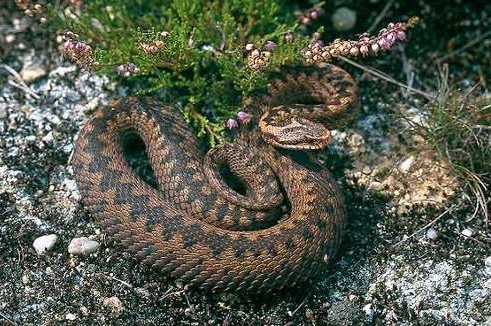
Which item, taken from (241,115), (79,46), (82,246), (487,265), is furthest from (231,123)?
(487,265)

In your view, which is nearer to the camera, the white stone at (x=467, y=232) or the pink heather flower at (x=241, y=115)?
the white stone at (x=467, y=232)

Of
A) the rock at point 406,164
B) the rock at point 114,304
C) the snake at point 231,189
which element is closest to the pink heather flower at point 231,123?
the snake at point 231,189

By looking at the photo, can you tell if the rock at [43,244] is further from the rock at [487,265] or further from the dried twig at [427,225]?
the rock at [487,265]

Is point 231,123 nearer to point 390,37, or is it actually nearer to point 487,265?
point 390,37

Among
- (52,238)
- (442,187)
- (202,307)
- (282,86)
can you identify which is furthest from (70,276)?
(442,187)

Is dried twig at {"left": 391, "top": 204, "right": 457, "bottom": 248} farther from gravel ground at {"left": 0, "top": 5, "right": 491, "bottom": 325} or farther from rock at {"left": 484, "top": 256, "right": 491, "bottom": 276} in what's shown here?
rock at {"left": 484, "top": 256, "right": 491, "bottom": 276}
